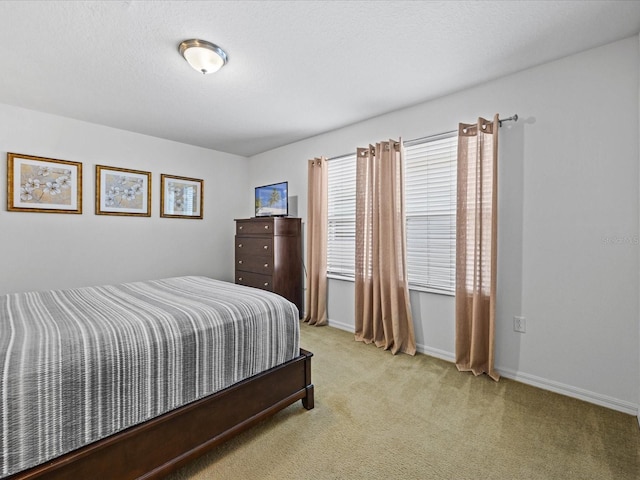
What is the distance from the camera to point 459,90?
277cm

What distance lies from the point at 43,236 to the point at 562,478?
476 centimetres

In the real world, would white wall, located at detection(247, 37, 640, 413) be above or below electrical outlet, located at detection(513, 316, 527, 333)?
above

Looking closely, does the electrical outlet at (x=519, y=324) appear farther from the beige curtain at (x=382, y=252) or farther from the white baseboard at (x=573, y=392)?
the beige curtain at (x=382, y=252)

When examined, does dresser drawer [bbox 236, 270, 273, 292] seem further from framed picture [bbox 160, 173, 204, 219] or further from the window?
the window

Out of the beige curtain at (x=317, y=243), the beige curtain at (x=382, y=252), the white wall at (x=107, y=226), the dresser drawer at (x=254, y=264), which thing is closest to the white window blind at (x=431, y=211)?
the beige curtain at (x=382, y=252)

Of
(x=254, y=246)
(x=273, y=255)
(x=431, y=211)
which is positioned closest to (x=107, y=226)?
(x=254, y=246)

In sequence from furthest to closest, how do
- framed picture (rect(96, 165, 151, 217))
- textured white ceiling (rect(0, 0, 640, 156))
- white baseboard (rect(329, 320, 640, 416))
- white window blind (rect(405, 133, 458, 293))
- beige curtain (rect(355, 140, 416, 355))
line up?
framed picture (rect(96, 165, 151, 217))
beige curtain (rect(355, 140, 416, 355))
white window blind (rect(405, 133, 458, 293))
white baseboard (rect(329, 320, 640, 416))
textured white ceiling (rect(0, 0, 640, 156))

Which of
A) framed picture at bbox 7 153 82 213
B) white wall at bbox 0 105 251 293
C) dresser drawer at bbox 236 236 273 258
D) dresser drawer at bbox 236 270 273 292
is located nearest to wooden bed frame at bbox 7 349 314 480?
dresser drawer at bbox 236 270 273 292

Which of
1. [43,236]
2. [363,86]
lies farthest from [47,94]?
[363,86]

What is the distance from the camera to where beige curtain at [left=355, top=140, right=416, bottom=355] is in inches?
121

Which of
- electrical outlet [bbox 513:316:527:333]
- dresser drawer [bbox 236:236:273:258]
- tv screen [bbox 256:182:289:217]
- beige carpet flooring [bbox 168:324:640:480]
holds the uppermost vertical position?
tv screen [bbox 256:182:289:217]

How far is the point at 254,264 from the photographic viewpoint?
414cm

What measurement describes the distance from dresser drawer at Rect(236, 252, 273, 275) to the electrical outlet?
2.62 m

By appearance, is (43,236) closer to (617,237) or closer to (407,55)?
(407,55)
